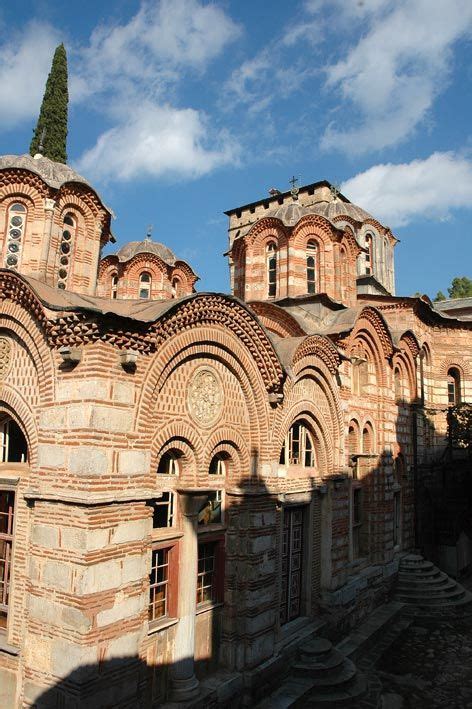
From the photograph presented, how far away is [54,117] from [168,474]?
40.6 ft

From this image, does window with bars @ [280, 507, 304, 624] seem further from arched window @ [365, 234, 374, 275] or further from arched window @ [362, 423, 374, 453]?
arched window @ [365, 234, 374, 275]

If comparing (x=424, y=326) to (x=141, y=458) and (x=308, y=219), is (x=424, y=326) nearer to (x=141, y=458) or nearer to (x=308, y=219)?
(x=308, y=219)

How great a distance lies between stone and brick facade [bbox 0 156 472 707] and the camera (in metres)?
6.82

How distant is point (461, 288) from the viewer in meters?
45.3

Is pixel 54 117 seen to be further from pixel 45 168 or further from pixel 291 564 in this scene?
pixel 291 564

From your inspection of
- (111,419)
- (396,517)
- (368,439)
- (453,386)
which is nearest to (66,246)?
(111,419)

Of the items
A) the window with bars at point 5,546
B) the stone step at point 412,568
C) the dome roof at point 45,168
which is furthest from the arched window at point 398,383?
the window with bars at point 5,546

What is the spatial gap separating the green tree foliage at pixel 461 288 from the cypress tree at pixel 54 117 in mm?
37201

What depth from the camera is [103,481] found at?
6.81m

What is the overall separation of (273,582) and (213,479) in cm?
249

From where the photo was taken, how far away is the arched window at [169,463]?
329 inches

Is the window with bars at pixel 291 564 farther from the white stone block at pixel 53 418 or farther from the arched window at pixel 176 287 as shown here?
the arched window at pixel 176 287

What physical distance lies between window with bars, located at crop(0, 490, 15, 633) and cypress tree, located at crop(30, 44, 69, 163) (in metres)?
10.8

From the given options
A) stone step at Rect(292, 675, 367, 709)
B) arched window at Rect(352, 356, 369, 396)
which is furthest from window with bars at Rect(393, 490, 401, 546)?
stone step at Rect(292, 675, 367, 709)
